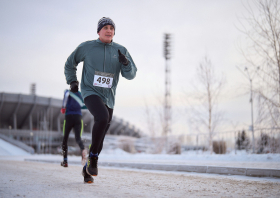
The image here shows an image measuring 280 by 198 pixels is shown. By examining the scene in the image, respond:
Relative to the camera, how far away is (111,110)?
13.4ft

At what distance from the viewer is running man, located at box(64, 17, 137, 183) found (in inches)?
146

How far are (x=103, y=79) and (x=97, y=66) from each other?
21cm

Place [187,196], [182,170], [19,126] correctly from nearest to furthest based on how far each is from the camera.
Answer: [187,196] → [182,170] → [19,126]

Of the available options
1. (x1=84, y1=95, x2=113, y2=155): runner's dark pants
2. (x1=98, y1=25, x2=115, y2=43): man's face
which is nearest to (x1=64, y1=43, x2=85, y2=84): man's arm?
(x1=98, y1=25, x2=115, y2=43): man's face

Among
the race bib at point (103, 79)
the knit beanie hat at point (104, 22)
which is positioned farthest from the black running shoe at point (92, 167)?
the knit beanie hat at point (104, 22)

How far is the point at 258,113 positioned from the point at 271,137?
185 cm

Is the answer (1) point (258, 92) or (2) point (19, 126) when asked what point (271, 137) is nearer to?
(1) point (258, 92)

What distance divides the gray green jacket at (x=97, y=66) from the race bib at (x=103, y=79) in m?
0.06

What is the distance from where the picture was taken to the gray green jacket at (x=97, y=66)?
3873 millimetres

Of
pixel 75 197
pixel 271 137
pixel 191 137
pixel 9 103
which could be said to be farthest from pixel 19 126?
pixel 75 197

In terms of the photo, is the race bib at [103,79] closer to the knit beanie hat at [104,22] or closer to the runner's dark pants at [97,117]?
the runner's dark pants at [97,117]

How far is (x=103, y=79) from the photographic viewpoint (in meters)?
3.83

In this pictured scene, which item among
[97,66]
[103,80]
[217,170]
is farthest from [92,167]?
[217,170]

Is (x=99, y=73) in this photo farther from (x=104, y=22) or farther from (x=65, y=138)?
(x=65, y=138)
